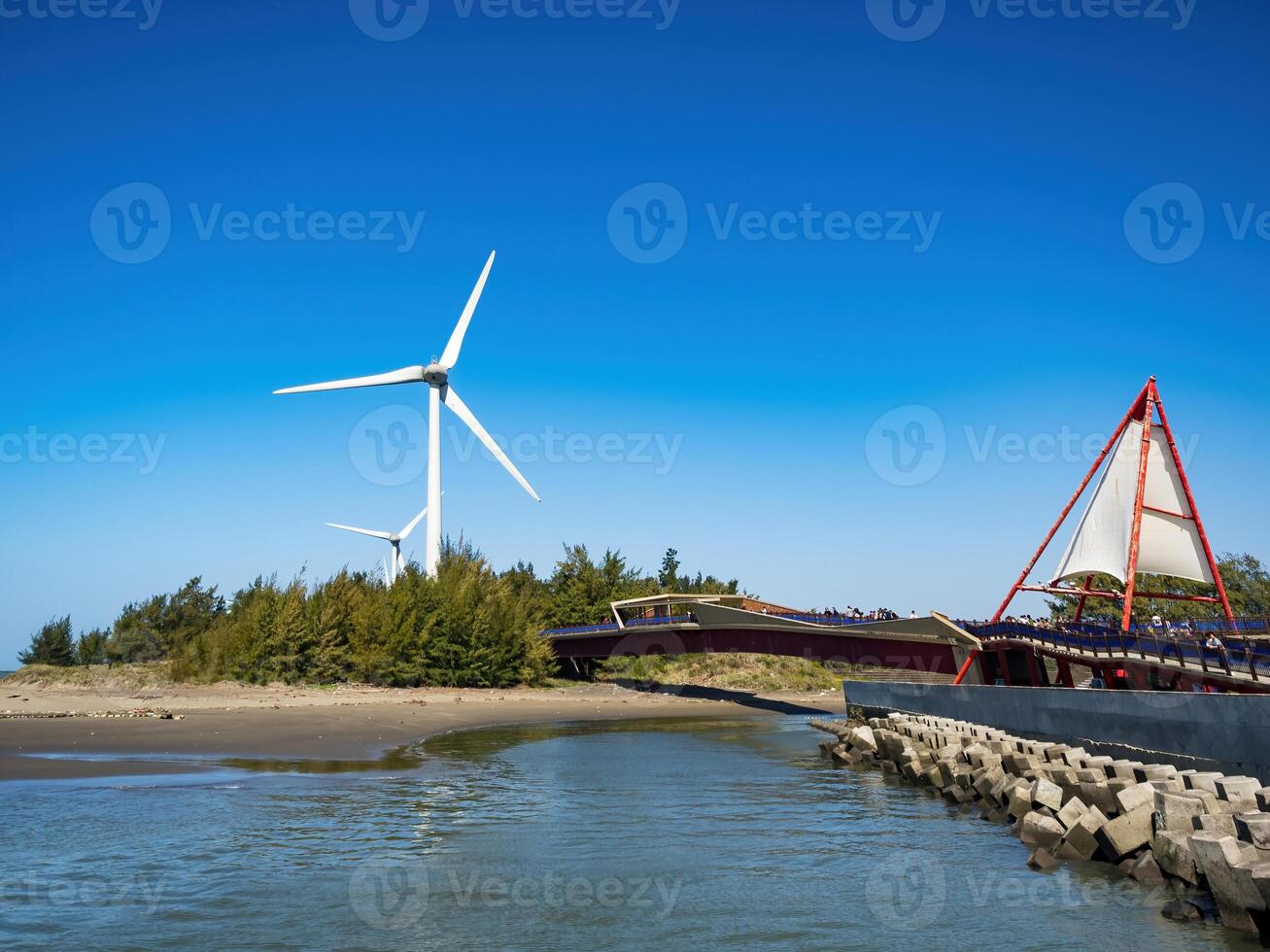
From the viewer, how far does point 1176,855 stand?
14805mm

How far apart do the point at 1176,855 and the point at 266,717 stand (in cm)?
4104

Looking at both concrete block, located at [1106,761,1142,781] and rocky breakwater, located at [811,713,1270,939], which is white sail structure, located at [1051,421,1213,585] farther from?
concrete block, located at [1106,761,1142,781]

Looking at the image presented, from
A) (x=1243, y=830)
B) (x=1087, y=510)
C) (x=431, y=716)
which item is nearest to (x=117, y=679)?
(x=431, y=716)

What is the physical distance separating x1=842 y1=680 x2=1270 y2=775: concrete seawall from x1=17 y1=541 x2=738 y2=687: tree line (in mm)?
46893

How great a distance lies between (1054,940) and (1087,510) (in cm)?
4162

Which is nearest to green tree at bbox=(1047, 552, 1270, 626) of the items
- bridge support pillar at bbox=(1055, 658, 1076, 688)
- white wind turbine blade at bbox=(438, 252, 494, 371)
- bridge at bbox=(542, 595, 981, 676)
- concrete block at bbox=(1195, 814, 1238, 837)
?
bridge at bbox=(542, 595, 981, 676)

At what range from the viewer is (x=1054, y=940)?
12.3 meters

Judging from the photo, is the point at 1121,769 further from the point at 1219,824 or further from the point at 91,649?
the point at 91,649

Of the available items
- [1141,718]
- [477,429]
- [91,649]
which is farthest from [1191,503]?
[91,649]

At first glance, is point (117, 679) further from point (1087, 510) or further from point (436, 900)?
point (1087, 510)

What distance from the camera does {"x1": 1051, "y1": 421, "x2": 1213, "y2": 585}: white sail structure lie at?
146 feet

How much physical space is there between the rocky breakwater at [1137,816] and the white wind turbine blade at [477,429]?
49.9 meters

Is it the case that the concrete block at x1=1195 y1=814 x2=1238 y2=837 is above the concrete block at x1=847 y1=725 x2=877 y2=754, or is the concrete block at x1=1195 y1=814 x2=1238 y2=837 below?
above

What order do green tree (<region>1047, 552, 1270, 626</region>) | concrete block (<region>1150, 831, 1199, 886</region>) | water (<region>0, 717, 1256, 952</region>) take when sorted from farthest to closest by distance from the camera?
green tree (<region>1047, 552, 1270, 626</region>) → concrete block (<region>1150, 831, 1199, 886</region>) → water (<region>0, 717, 1256, 952</region>)
